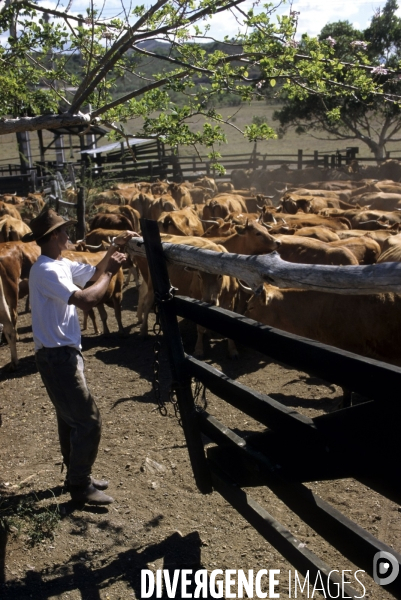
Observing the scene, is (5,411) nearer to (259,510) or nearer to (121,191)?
(259,510)

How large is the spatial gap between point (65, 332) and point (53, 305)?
23 centimetres

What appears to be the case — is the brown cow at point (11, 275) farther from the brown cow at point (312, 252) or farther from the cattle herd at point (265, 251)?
the brown cow at point (312, 252)

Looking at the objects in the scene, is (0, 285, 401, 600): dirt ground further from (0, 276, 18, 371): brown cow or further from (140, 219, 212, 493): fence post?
(0, 276, 18, 371): brown cow

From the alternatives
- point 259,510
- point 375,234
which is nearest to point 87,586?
point 259,510

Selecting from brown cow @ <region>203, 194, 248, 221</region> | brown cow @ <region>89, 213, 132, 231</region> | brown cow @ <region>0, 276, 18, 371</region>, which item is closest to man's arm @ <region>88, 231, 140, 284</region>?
brown cow @ <region>0, 276, 18, 371</region>

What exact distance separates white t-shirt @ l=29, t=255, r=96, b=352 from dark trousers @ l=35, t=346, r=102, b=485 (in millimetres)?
86

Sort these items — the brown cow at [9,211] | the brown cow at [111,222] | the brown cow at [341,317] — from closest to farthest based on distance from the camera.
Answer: the brown cow at [341,317] → the brown cow at [111,222] → the brown cow at [9,211]

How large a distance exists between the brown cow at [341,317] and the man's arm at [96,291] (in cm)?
238

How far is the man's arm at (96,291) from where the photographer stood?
4.30m

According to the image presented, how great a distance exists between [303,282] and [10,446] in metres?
4.24

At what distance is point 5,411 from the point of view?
7.02 meters

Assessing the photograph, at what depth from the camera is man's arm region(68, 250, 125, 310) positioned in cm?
430

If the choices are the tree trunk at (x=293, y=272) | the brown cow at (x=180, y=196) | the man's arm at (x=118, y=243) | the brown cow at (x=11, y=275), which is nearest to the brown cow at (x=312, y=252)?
the brown cow at (x=11, y=275)

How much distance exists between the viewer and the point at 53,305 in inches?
175
